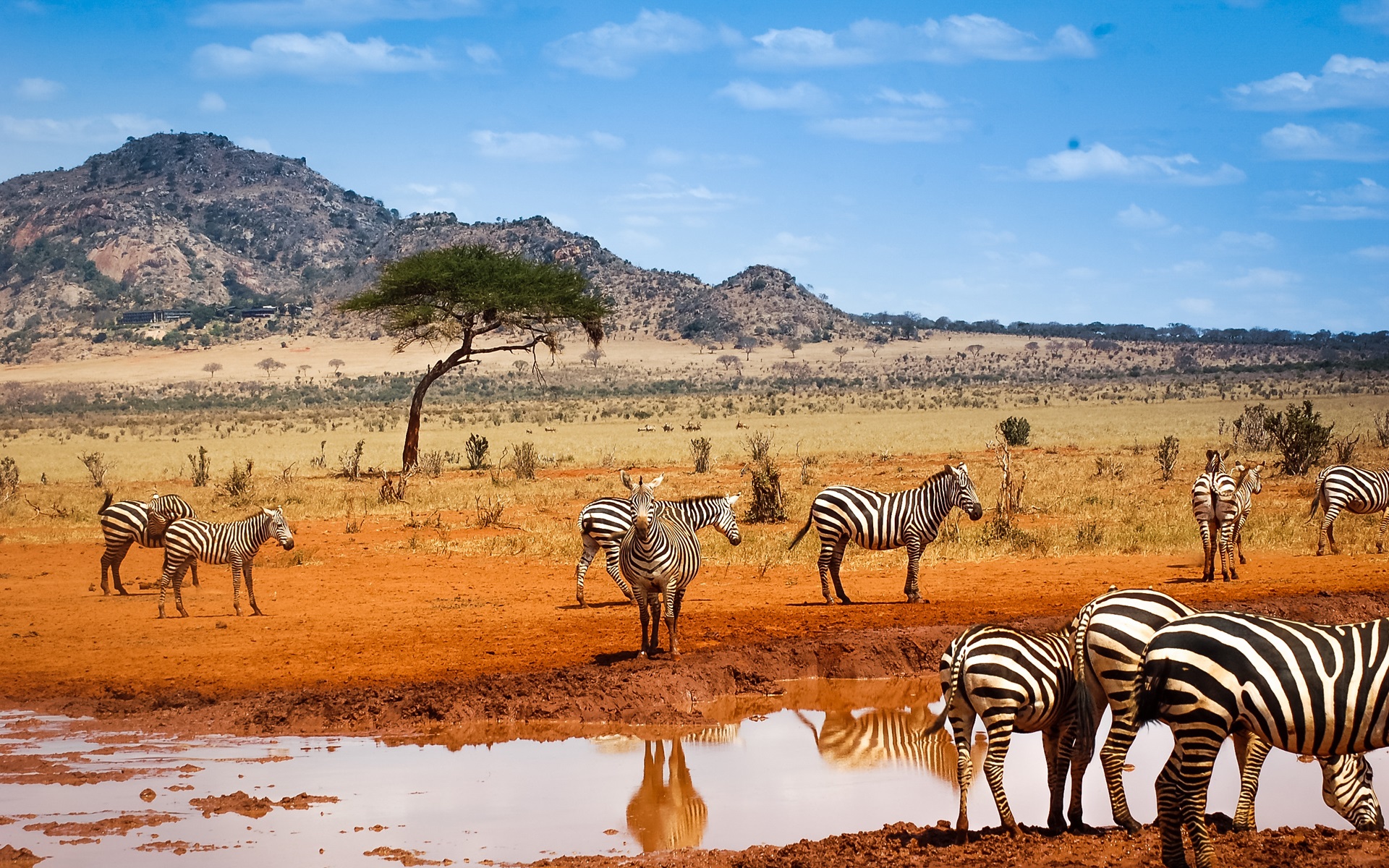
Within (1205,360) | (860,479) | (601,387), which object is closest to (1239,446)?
(860,479)

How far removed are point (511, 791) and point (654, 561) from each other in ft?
10.3

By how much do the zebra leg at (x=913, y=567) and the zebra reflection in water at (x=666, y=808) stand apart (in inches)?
223

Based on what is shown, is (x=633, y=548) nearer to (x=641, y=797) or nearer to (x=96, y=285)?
(x=641, y=797)

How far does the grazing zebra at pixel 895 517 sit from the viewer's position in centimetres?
1525

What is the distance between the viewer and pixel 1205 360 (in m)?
123

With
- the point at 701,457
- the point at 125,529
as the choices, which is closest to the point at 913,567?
the point at 125,529

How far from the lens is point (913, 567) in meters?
15.2

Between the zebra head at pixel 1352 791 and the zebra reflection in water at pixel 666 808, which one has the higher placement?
the zebra head at pixel 1352 791

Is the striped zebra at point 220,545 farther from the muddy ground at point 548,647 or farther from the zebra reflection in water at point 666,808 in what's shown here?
the zebra reflection in water at point 666,808

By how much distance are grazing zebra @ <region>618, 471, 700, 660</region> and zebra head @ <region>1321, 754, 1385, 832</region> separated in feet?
19.7

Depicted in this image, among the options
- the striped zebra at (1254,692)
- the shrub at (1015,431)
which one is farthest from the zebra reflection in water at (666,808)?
the shrub at (1015,431)

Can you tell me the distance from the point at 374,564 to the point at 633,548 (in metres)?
8.99

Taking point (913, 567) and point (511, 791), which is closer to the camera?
point (511, 791)

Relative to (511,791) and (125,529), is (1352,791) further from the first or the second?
(125,529)
